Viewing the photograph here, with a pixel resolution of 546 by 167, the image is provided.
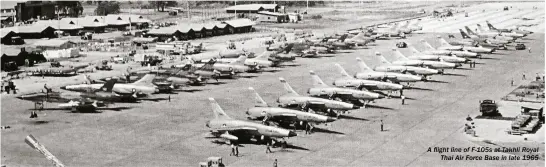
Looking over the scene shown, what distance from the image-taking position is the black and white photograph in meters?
48.8

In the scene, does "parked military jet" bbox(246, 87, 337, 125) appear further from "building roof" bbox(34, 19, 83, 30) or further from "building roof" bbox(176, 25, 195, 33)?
"building roof" bbox(34, 19, 83, 30)

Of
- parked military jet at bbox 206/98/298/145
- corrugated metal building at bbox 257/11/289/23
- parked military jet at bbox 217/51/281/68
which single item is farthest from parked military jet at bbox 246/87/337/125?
corrugated metal building at bbox 257/11/289/23

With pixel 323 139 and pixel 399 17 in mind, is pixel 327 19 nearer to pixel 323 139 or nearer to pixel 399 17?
pixel 399 17

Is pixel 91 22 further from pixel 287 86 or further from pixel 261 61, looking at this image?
pixel 287 86

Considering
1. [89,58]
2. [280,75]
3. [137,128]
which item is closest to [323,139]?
[137,128]

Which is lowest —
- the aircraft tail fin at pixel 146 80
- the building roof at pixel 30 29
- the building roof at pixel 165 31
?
the aircraft tail fin at pixel 146 80

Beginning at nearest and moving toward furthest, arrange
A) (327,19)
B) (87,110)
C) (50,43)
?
(87,110) → (50,43) → (327,19)

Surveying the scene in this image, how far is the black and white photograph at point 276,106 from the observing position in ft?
160

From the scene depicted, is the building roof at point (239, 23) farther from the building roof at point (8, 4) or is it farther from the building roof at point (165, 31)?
the building roof at point (8, 4)

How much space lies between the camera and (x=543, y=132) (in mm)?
54406

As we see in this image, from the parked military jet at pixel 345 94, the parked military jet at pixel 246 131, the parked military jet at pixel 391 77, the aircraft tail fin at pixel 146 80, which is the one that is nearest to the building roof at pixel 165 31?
the aircraft tail fin at pixel 146 80

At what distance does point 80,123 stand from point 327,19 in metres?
139

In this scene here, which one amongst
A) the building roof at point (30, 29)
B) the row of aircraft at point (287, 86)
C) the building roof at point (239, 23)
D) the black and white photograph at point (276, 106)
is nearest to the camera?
the black and white photograph at point (276, 106)

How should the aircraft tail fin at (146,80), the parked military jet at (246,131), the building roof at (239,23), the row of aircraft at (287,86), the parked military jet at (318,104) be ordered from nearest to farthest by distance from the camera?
1. the parked military jet at (246,131)
2. the row of aircraft at (287,86)
3. the parked military jet at (318,104)
4. the aircraft tail fin at (146,80)
5. the building roof at (239,23)
